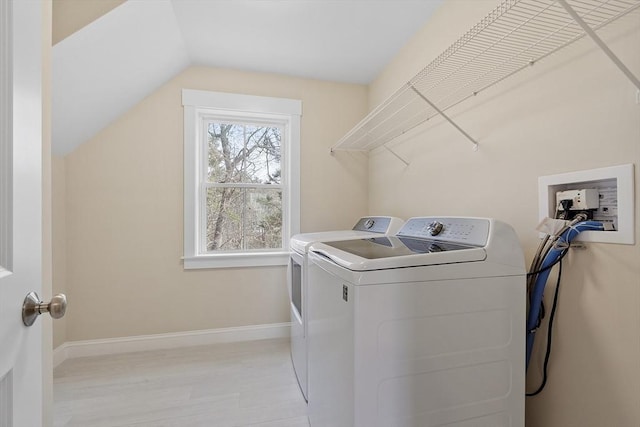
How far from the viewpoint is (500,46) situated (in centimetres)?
115

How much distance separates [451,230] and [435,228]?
0.09 meters

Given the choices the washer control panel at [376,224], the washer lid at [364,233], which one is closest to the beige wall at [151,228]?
the washer control panel at [376,224]

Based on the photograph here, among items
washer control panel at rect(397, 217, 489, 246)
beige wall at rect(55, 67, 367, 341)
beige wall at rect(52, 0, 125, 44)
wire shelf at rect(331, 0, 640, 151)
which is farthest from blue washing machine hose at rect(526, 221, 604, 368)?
beige wall at rect(52, 0, 125, 44)

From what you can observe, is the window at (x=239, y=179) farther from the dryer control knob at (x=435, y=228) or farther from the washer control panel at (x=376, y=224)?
the dryer control knob at (x=435, y=228)

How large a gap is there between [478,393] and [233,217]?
7.26ft

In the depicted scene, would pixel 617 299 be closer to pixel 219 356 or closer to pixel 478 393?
pixel 478 393

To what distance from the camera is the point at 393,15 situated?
5.98 ft

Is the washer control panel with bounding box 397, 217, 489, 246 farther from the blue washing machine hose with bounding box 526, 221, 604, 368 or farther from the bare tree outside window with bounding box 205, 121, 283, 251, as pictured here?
the bare tree outside window with bounding box 205, 121, 283, 251

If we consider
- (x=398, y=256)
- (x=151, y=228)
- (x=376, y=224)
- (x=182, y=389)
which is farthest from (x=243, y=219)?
(x=398, y=256)

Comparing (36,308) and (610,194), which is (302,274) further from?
(610,194)

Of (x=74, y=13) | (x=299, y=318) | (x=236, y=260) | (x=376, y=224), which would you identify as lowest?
(x=299, y=318)

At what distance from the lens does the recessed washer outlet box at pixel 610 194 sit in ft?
2.83

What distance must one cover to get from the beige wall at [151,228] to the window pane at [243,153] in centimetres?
27

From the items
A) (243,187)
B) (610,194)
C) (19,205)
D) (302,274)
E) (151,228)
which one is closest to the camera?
(19,205)
